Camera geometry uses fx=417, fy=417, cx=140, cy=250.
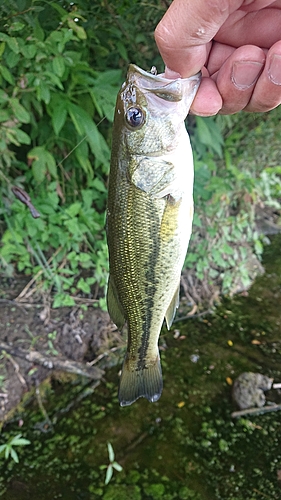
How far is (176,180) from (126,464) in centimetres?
198

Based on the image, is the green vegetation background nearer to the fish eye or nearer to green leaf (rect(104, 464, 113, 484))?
the fish eye

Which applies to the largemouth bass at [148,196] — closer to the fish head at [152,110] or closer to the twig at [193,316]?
the fish head at [152,110]

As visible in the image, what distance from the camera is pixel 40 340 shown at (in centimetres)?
316

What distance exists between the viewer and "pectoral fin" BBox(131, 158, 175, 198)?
4.86ft

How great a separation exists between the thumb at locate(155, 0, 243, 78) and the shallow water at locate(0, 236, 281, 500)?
230 cm

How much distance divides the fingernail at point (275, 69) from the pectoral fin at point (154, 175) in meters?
0.44

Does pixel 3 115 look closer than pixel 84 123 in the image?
Yes

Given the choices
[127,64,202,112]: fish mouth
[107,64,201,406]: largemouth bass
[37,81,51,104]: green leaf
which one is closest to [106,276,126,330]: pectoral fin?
[107,64,201,406]: largemouth bass

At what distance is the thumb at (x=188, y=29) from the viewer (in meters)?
1.13

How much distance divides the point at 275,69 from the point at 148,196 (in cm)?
59

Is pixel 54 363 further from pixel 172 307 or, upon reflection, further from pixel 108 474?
pixel 172 307

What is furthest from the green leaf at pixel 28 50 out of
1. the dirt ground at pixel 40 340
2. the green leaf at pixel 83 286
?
the dirt ground at pixel 40 340

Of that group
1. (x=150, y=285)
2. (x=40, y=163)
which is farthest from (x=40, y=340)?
(x=150, y=285)

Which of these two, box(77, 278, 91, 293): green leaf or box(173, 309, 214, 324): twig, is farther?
box(173, 309, 214, 324): twig
